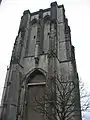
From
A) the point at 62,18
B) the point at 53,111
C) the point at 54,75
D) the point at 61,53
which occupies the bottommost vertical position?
the point at 53,111

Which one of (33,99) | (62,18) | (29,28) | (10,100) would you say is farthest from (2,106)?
(62,18)

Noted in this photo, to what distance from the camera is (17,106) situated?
14172 mm

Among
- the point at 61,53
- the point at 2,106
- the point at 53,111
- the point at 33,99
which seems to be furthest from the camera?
the point at 61,53

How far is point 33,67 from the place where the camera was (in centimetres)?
1645

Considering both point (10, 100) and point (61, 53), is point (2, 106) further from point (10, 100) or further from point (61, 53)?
point (61, 53)

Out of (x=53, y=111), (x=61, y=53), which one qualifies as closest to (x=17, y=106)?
(x=53, y=111)

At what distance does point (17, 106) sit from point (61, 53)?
27.5ft

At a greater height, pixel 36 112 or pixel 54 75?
pixel 54 75

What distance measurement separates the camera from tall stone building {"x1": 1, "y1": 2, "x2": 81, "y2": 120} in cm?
1381

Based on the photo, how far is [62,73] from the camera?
15.9 metres

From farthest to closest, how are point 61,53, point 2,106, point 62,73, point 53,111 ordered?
point 61,53 < point 62,73 < point 2,106 < point 53,111

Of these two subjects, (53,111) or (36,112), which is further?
(36,112)

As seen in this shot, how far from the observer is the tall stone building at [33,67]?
45.3ft

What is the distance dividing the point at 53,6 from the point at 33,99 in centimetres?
1466
